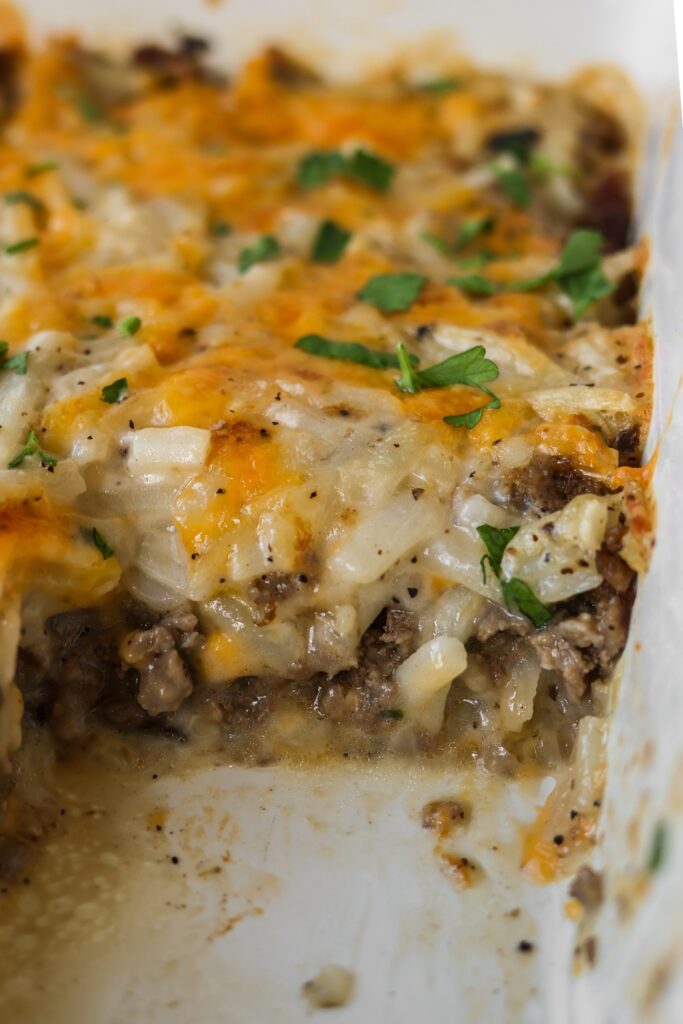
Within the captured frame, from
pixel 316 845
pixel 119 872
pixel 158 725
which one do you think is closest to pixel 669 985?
pixel 316 845

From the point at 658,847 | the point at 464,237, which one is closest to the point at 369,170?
the point at 464,237

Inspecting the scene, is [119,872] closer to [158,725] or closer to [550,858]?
[158,725]

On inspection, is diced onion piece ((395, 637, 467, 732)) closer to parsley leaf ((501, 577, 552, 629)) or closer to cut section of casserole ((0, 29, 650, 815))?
cut section of casserole ((0, 29, 650, 815))

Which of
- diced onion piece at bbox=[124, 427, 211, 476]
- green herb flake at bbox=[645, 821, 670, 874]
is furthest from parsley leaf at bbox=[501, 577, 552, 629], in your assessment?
diced onion piece at bbox=[124, 427, 211, 476]

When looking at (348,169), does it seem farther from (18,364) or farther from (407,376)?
(18,364)

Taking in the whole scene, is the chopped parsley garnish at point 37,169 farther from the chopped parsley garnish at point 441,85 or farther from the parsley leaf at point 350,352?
the chopped parsley garnish at point 441,85

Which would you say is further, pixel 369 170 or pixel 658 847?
pixel 369 170

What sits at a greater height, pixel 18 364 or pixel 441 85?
pixel 441 85
